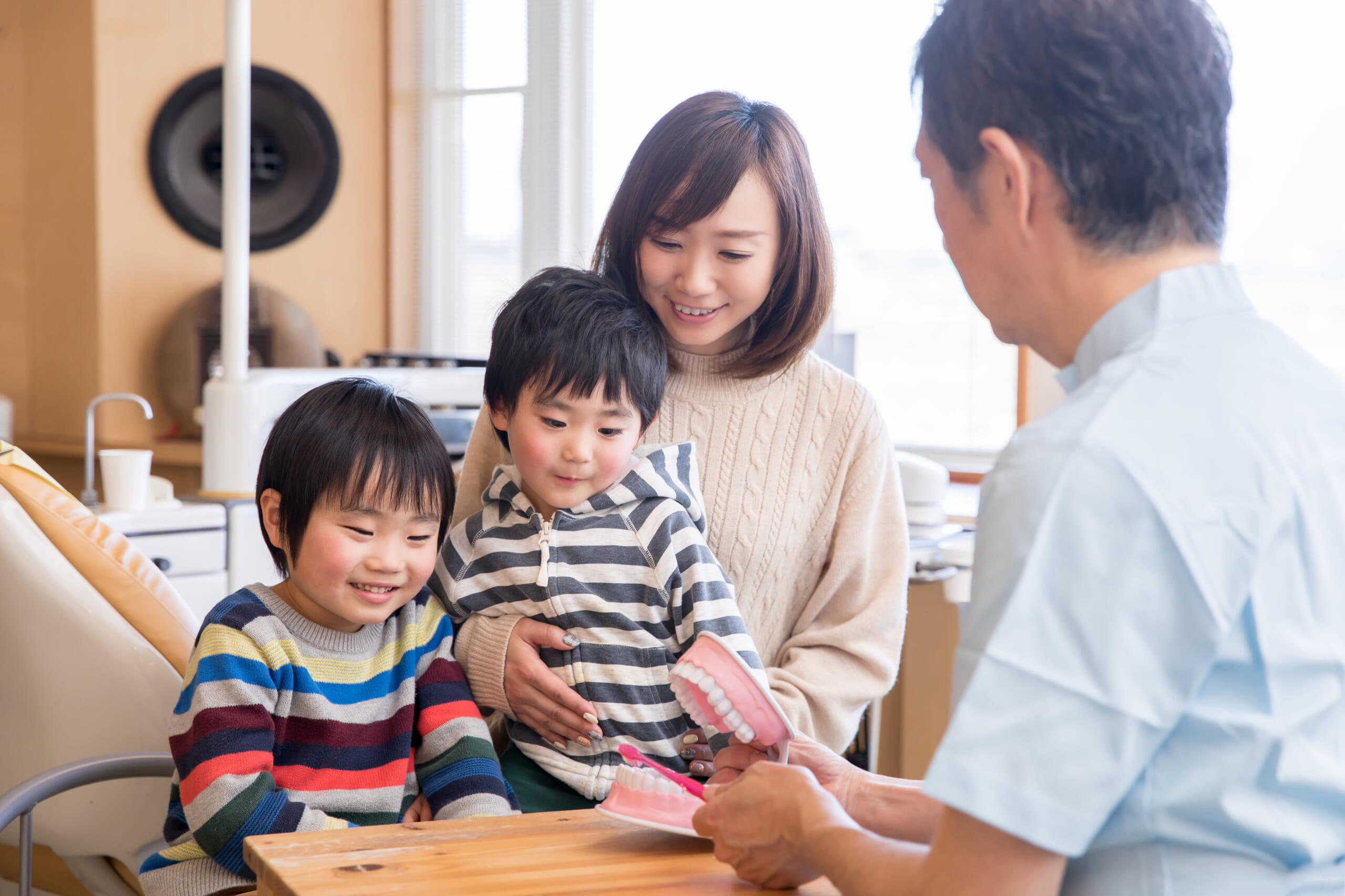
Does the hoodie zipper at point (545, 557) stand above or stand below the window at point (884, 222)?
below

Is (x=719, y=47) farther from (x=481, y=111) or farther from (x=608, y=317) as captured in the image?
(x=608, y=317)

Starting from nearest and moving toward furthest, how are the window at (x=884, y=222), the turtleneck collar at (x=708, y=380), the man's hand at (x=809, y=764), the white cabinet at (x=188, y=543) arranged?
the man's hand at (x=809, y=764), the turtleneck collar at (x=708, y=380), the white cabinet at (x=188, y=543), the window at (x=884, y=222)

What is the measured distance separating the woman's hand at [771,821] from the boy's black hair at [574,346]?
51cm

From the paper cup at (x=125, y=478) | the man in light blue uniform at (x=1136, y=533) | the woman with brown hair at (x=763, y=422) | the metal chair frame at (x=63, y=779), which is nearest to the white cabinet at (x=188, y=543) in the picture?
the paper cup at (x=125, y=478)

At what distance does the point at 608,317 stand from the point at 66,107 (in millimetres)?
3578

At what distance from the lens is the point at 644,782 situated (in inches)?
37.0

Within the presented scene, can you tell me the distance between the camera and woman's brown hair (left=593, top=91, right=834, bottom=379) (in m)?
1.32

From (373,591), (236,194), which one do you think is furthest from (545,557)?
(236,194)

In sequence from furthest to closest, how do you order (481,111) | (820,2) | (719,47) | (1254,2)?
(481,111) < (719,47) < (820,2) < (1254,2)

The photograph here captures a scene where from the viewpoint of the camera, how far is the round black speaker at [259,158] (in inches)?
162

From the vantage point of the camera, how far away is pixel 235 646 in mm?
1137

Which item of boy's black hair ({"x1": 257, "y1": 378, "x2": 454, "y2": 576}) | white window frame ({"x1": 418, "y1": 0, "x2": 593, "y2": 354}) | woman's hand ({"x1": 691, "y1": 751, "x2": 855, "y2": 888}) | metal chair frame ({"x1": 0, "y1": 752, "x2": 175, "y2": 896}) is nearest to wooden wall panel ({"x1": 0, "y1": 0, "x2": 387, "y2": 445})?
white window frame ({"x1": 418, "y1": 0, "x2": 593, "y2": 354})

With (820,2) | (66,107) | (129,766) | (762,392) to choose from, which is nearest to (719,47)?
(820,2)

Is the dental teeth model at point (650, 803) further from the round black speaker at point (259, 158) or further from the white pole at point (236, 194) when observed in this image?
the round black speaker at point (259, 158)
